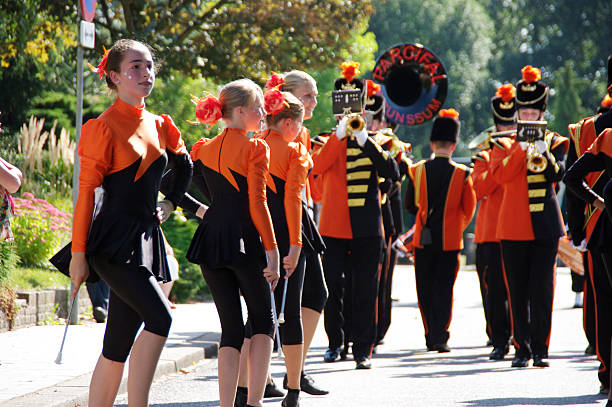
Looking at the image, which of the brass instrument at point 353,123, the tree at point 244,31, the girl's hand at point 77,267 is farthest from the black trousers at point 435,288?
the tree at point 244,31

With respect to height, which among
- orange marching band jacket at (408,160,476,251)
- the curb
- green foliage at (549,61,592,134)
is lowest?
the curb

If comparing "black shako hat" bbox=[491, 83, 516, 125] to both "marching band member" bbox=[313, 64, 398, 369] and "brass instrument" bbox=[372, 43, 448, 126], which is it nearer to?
"marching band member" bbox=[313, 64, 398, 369]

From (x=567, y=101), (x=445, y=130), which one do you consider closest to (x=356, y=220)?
(x=445, y=130)

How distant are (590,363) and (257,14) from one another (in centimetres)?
1011

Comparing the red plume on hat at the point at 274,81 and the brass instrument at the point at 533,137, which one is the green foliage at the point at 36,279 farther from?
the brass instrument at the point at 533,137

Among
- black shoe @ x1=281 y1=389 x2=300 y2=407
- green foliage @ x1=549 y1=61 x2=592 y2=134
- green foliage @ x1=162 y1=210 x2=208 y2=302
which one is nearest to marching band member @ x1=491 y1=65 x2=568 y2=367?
black shoe @ x1=281 y1=389 x2=300 y2=407

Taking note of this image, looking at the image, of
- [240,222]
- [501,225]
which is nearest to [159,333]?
[240,222]

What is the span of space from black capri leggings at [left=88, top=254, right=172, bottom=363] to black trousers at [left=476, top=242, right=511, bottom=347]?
5.02 meters

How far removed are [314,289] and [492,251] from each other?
322 centimetres

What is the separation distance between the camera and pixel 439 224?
1003 centimetres

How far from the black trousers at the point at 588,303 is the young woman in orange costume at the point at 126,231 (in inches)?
123

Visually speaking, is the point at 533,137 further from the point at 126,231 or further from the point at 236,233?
the point at 126,231

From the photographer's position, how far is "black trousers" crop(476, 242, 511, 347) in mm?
9281

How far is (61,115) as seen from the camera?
2200cm
